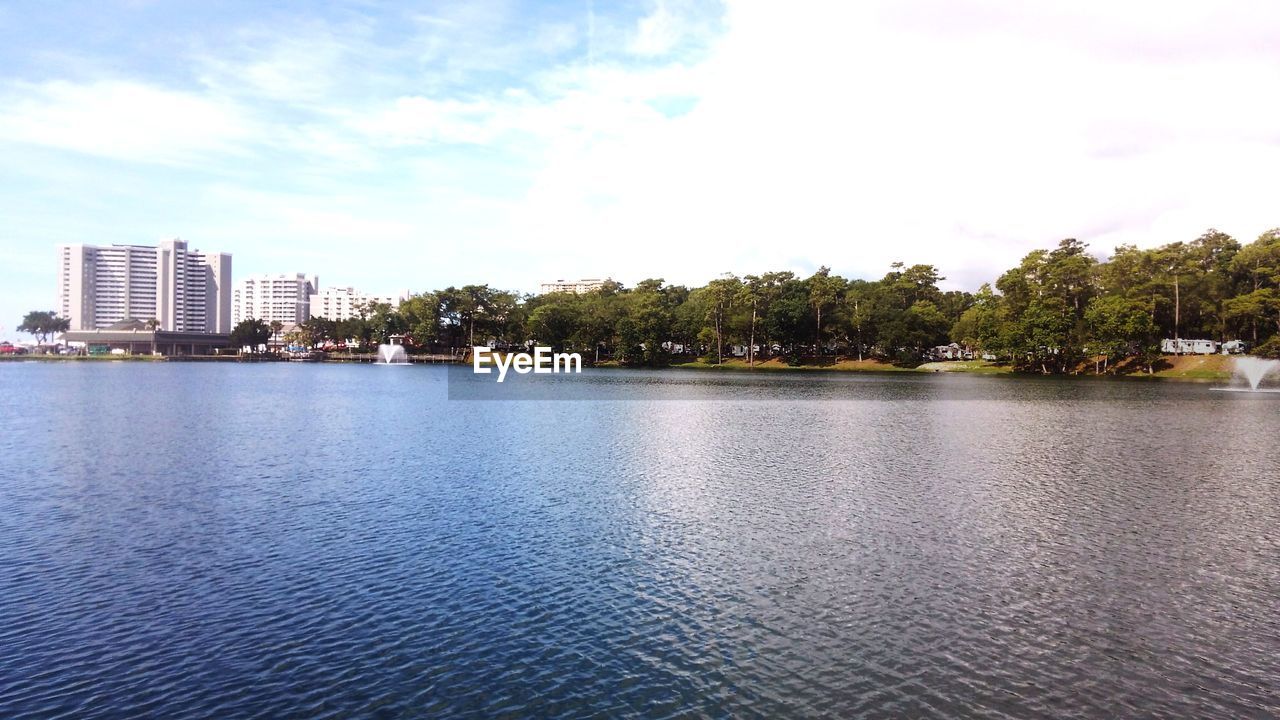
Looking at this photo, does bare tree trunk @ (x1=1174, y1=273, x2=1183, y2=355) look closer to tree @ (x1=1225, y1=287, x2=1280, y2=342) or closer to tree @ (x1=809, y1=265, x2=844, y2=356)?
tree @ (x1=1225, y1=287, x2=1280, y2=342)

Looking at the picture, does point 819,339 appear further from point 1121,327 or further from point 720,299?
point 1121,327

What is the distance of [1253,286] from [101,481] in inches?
5966

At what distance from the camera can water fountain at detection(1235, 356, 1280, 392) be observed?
107 metres

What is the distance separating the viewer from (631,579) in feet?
65.1

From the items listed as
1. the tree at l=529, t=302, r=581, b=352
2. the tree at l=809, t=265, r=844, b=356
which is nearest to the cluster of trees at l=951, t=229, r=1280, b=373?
the tree at l=809, t=265, r=844, b=356

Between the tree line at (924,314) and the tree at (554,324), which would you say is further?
the tree at (554,324)

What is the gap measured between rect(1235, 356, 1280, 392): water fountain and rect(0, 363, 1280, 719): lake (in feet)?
268

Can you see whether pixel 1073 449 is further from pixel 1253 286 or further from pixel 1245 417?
pixel 1253 286

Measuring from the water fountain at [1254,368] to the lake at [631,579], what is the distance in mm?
81539

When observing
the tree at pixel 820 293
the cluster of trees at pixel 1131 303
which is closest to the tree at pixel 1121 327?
the cluster of trees at pixel 1131 303

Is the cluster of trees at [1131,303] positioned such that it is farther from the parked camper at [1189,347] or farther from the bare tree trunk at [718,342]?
the bare tree trunk at [718,342]

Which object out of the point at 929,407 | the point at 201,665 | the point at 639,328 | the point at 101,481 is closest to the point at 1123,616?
the point at 201,665

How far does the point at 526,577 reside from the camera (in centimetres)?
1983

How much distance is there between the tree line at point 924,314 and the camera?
121 metres
